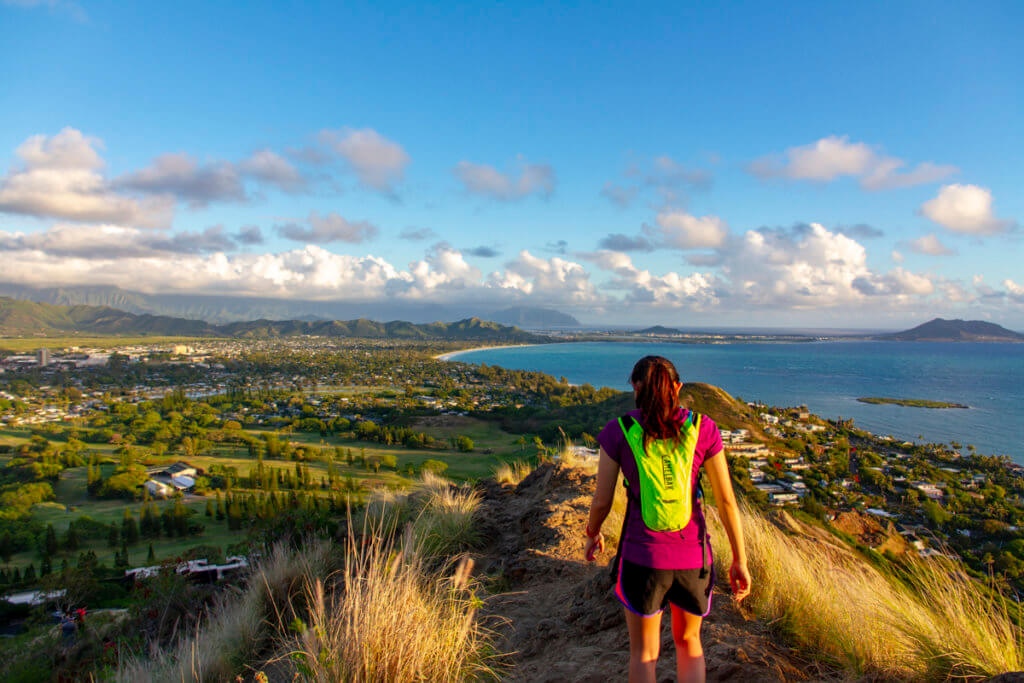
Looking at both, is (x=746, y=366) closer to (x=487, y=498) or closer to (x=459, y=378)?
(x=459, y=378)

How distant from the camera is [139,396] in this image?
3501 inches

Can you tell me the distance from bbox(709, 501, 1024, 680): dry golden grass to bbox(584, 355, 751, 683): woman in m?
1.22

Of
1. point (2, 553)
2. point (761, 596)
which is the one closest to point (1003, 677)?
point (761, 596)

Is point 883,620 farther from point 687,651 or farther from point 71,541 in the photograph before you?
point 71,541

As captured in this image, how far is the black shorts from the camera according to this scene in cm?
233

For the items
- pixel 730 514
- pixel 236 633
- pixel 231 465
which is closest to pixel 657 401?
pixel 730 514

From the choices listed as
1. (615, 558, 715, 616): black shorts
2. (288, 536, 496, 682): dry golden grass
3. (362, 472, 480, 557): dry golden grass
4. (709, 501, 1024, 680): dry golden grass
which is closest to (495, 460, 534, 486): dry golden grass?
(362, 472, 480, 557): dry golden grass

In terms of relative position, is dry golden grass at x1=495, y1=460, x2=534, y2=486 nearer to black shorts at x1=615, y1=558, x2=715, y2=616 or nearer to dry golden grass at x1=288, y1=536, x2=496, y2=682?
dry golden grass at x1=288, y1=536, x2=496, y2=682

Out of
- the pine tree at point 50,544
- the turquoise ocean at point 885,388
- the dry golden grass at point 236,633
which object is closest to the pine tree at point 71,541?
the pine tree at point 50,544

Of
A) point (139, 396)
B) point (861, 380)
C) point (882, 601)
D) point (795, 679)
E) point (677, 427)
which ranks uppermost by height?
point (677, 427)

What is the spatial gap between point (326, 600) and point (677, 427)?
5464 mm

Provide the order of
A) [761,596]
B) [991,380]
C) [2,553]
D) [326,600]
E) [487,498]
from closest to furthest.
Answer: [761,596]
[326,600]
[487,498]
[2,553]
[991,380]

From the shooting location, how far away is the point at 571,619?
13.6 ft

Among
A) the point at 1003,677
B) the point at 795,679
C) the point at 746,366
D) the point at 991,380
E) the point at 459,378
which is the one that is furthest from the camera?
the point at 746,366
